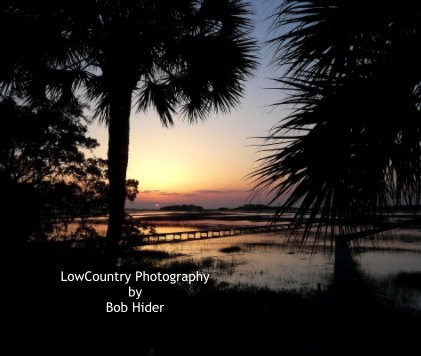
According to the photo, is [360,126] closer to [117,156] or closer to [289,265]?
[117,156]

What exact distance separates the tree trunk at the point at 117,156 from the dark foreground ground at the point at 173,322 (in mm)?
1164

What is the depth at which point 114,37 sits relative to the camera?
637 cm

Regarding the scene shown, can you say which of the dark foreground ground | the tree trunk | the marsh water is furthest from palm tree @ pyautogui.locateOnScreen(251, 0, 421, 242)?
the marsh water

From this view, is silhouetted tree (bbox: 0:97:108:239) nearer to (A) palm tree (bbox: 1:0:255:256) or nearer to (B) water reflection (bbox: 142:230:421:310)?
(A) palm tree (bbox: 1:0:255:256)

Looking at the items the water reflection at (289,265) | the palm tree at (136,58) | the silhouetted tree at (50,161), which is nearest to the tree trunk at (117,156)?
the palm tree at (136,58)

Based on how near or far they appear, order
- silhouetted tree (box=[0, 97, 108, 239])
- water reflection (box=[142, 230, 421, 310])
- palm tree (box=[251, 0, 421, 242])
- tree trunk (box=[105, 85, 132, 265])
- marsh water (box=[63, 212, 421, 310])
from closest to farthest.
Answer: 1. palm tree (box=[251, 0, 421, 242])
2. tree trunk (box=[105, 85, 132, 265])
3. silhouetted tree (box=[0, 97, 108, 239])
4. marsh water (box=[63, 212, 421, 310])
5. water reflection (box=[142, 230, 421, 310])

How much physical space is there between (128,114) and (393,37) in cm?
555

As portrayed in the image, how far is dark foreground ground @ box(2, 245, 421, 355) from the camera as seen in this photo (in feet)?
17.2

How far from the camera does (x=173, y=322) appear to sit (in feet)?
23.9

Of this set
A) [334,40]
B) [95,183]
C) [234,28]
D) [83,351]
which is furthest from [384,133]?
[95,183]

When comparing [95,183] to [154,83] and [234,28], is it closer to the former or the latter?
[154,83]

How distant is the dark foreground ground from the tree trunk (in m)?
1.16

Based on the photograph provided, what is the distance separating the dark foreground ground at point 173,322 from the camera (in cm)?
523

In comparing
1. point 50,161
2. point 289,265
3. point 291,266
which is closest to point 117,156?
point 50,161
